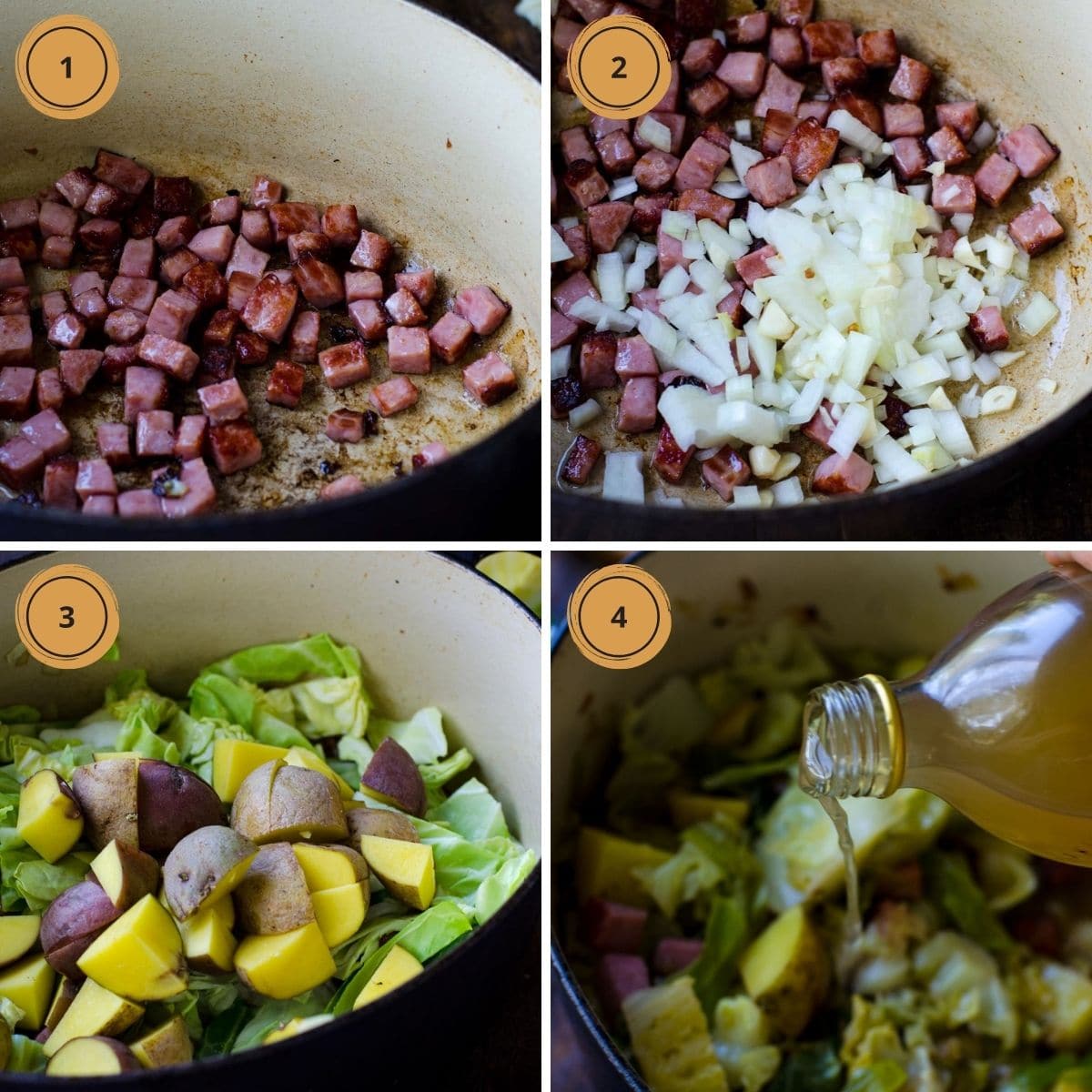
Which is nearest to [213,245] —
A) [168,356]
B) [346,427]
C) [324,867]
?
[168,356]

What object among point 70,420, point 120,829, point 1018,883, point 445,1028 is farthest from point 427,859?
point 1018,883

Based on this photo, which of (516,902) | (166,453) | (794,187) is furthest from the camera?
(794,187)

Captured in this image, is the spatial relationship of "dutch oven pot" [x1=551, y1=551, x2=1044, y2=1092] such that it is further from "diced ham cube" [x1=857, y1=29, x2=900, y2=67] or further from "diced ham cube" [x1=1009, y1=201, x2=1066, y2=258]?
"diced ham cube" [x1=857, y1=29, x2=900, y2=67]

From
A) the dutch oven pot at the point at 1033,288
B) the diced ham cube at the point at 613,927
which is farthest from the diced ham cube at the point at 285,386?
the diced ham cube at the point at 613,927

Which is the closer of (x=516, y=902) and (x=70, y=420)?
(x=516, y=902)

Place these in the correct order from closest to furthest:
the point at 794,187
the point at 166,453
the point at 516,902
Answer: the point at 516,902, the point at 166,453, the point at 794,187

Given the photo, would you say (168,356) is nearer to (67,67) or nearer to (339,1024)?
(67,67)

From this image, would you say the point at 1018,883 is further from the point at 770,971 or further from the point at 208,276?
the point at 208,276

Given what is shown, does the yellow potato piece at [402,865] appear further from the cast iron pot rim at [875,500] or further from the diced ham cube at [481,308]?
the diced ham cube at [481,308]
